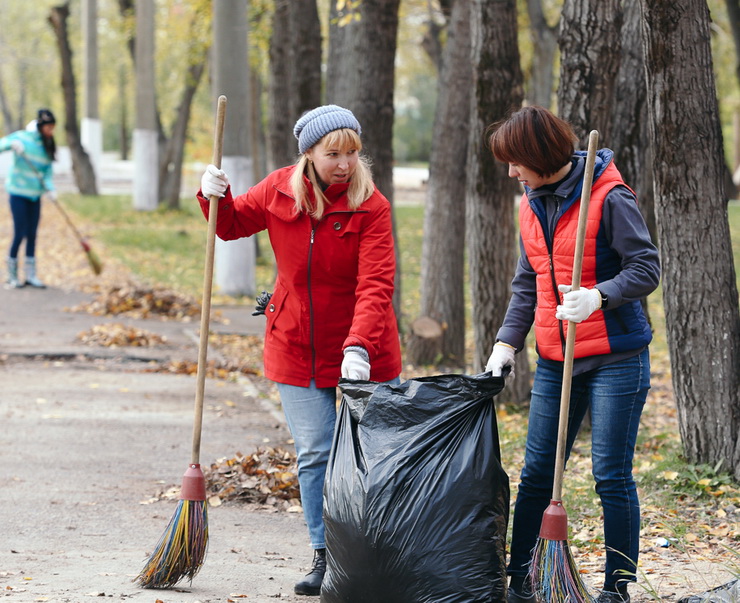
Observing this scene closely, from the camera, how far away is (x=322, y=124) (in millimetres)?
3871

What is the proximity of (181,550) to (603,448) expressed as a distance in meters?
1.58

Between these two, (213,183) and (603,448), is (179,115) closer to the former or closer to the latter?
(213,183)

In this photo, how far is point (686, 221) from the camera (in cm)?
516

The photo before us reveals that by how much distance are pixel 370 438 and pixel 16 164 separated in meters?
10.1

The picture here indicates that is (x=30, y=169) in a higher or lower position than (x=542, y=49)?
lower

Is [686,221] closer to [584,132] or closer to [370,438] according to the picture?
[584,132]

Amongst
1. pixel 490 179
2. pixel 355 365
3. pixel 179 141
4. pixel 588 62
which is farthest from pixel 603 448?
pixel 179 141

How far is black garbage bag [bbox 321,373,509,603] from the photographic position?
3398 millimetres

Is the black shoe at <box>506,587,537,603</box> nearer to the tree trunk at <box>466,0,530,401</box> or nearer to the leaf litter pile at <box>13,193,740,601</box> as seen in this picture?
the leaf litter pile at <box>13,193,740,601</box>

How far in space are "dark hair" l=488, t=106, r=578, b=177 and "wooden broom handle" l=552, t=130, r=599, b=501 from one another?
0.09m

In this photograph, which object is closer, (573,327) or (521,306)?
(573,327)

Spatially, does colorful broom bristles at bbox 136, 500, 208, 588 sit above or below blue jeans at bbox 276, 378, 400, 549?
below

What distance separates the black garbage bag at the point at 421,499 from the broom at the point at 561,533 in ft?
0.45

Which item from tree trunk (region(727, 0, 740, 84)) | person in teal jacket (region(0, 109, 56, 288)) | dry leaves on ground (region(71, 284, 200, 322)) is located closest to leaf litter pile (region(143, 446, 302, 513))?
dry leaves on ground (region(71, 284, 200, 322))
